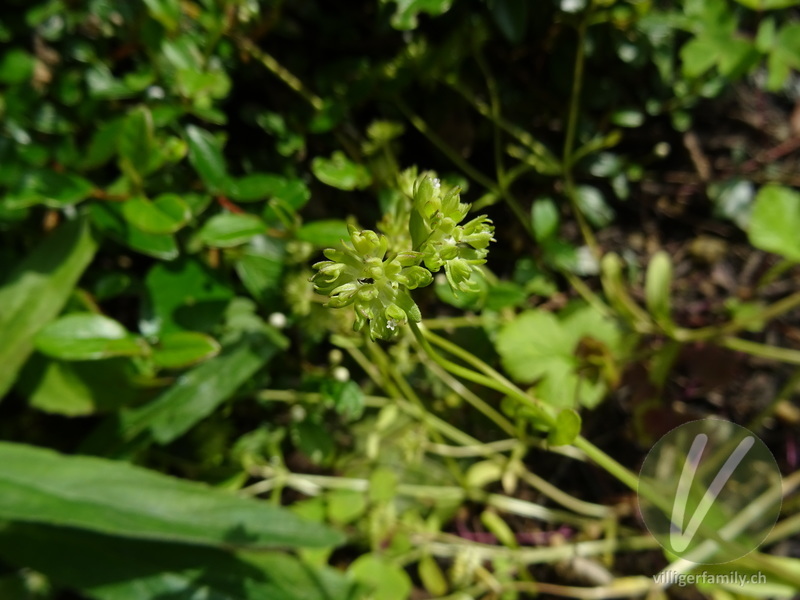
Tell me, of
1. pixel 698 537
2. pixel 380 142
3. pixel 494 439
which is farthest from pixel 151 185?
pixel 698 537

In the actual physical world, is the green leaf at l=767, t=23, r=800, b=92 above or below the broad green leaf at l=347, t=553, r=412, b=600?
above

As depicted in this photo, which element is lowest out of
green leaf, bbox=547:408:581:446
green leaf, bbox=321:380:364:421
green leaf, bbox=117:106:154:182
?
green leaf, bbox=547:408:581:446

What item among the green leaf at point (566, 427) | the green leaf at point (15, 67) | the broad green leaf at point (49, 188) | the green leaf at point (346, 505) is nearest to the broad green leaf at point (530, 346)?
the green leaf at point (566, 427)

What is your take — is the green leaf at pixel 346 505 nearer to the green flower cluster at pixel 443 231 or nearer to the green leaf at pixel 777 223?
the green flower cluster at pixel 443 231

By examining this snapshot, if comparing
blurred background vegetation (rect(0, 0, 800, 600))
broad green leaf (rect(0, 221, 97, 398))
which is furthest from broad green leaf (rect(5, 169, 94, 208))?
broad green leaf (rect(0, 221, 97, 398))

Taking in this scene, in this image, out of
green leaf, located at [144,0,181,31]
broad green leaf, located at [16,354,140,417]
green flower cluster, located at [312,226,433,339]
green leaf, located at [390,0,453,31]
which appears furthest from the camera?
broad green leaf, located at [16,354,140,417]

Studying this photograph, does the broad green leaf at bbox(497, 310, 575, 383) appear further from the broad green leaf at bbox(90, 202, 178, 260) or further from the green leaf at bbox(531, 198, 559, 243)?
the broad green leaf at bbox(90, 202, 178, 260)

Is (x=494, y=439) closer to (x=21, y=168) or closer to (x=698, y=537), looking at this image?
(x=698, y=537)
